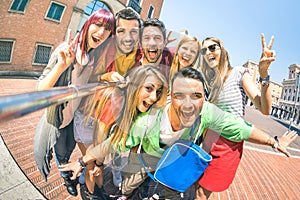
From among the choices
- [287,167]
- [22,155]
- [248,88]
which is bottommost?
[287,167]

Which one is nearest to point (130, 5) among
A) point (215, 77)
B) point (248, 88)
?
point (215, 77)

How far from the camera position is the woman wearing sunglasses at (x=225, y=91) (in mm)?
934

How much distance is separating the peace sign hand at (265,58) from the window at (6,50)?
128cm

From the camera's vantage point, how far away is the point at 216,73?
97cm

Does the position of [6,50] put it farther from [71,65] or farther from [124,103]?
[124,103]

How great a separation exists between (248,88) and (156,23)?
627 millimetres

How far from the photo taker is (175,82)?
836 mm

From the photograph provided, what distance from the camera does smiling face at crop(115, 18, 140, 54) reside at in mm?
797

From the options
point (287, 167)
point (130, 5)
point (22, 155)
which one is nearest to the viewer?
point (130, 5)

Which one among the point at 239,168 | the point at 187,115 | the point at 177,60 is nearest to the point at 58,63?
the point at 177,60

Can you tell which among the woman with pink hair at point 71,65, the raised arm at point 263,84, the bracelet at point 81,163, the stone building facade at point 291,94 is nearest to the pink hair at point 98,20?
the woman with pink hair at point 71,65

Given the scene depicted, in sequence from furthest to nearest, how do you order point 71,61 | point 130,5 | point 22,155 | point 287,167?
point 287,167 < point 22,155 < point 130,5 < point 71,61

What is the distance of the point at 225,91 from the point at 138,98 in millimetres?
502

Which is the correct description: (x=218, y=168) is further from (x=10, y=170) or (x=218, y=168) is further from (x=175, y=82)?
(x=10, y=170)
